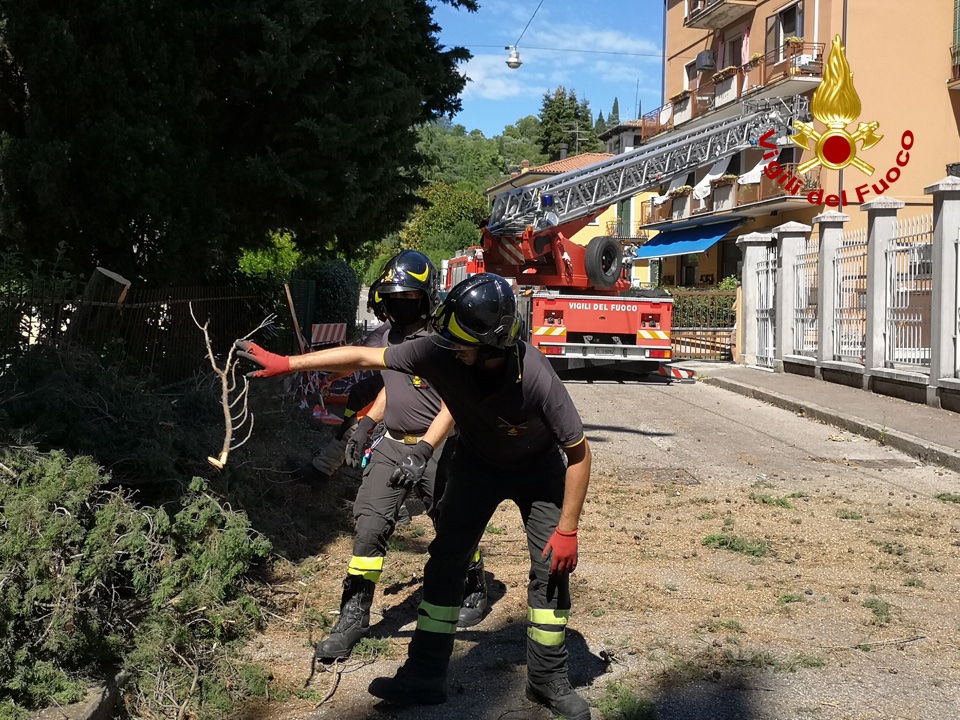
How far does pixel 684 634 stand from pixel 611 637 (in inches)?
14.0

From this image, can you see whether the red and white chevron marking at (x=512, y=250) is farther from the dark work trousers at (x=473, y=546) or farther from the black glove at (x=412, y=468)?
the dark work trousers at (x=473, y=546)

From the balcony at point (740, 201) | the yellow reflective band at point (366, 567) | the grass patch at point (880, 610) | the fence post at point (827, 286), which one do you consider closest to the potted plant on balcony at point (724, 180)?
the balcony at point (740, 201)

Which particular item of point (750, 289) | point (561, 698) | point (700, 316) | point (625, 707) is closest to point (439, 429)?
point (561, 698)

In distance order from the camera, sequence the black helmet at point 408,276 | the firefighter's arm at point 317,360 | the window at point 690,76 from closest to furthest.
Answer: the firefighter's arm at point 317,360 → the black helmet at point 408,276 → the window at point 690,76

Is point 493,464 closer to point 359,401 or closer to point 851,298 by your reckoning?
point 359,401

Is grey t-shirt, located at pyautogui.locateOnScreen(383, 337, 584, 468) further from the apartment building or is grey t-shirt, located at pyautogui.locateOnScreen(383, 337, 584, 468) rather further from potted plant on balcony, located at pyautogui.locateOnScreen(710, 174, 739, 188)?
potted plant on balcony, located at pyautogui.locateOnScreen(710, 174, 739, 188)

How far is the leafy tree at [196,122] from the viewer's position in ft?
23.8

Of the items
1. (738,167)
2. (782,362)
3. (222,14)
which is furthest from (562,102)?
(222,14)

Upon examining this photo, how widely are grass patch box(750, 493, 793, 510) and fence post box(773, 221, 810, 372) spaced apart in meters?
10.2

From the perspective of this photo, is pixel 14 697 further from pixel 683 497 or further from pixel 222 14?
pixel 222 14

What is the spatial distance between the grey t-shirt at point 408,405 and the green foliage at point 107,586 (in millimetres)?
848

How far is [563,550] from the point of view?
3566 millimetres

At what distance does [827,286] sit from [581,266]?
4159mm

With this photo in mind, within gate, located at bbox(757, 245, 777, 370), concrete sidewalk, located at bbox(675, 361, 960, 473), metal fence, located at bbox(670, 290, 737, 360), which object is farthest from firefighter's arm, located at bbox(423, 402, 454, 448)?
metal fence, located at bbox(670, 290, 737, 360)
